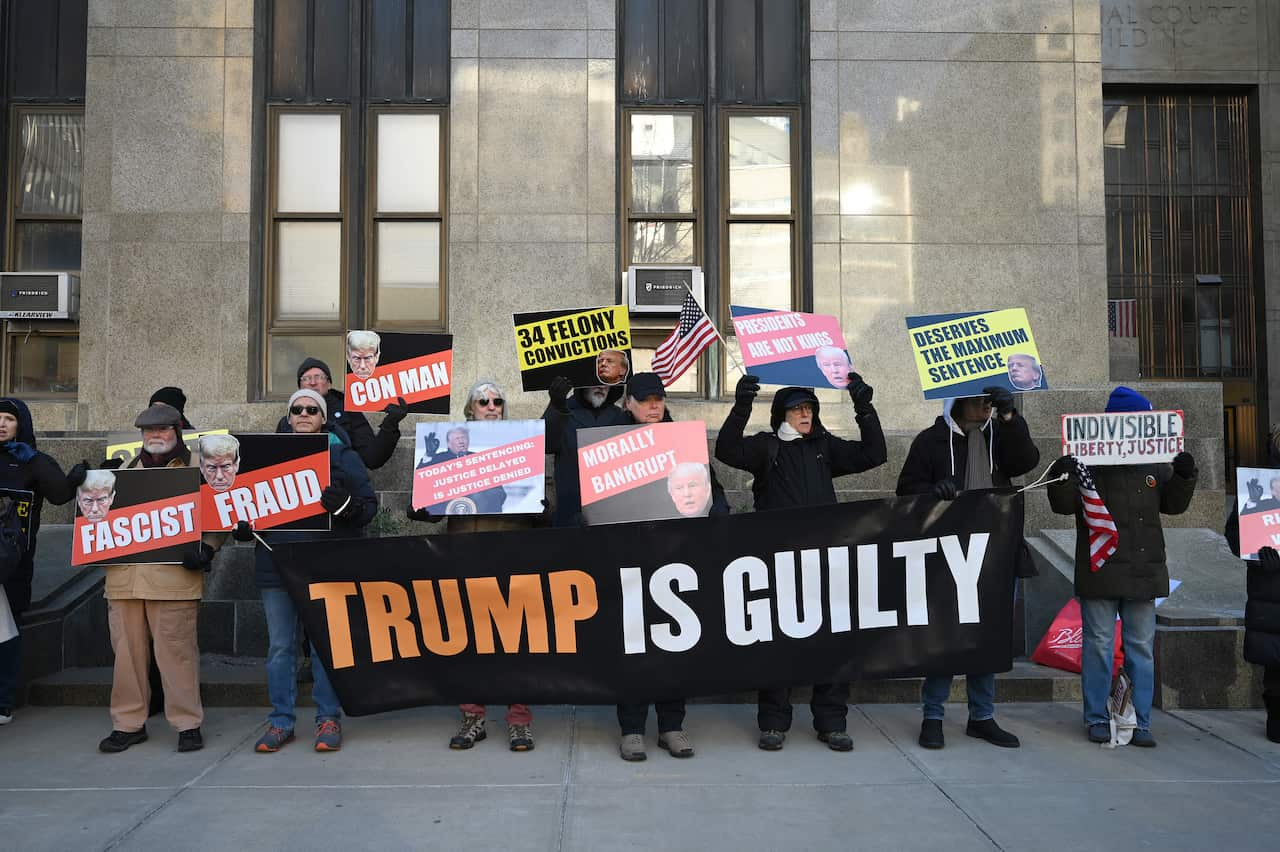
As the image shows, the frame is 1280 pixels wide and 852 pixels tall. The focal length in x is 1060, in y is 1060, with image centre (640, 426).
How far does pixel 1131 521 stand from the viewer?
643 cm

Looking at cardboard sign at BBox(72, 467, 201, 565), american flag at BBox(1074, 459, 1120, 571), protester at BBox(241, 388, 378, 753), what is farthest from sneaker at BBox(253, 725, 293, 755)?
american flag at BBox(1074, 459, 1120, 571)

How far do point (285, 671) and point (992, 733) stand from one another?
4260mm

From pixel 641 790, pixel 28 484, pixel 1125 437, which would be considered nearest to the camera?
pixel 641 790

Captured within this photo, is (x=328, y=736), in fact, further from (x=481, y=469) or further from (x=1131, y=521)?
(x=1131, y=521)

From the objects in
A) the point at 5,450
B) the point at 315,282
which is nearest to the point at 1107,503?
the point at 5,450

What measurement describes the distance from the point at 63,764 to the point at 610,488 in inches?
137

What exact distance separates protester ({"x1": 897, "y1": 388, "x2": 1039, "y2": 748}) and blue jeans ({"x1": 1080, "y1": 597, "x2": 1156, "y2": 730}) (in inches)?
21.2

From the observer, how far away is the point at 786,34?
38.5 ft

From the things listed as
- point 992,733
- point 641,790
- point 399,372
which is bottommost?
point 641,790

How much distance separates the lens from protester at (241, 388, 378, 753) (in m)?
6.34

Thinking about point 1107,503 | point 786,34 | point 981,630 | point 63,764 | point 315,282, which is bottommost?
point 63,764

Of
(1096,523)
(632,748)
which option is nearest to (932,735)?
(1096,523)

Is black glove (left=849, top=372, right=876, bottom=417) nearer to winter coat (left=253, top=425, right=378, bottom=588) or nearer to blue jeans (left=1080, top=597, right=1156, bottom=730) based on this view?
blue jeans (left=1080, top=597, right=1156, bottom=730)

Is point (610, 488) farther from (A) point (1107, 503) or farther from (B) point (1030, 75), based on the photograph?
(B) point (1030, 75)
